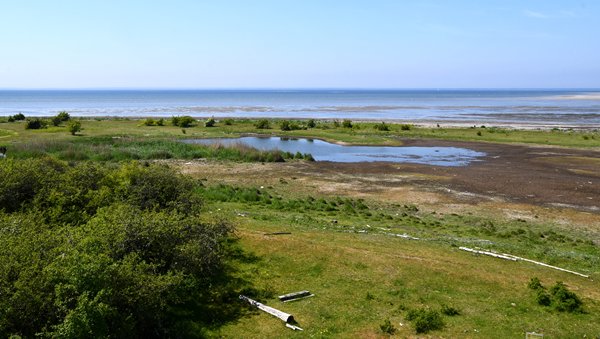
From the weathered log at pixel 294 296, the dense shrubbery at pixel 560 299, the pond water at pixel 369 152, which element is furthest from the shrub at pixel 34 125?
the dense shrubbery at pixel 560 299

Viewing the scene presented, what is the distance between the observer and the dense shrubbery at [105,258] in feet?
34.7

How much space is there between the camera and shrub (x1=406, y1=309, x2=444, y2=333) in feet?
44.4

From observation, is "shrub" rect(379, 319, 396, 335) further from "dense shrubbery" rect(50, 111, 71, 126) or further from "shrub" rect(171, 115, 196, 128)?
"dense shrubbery" rect(50, 111, 71, 126)

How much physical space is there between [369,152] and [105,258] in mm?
49516

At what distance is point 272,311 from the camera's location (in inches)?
564

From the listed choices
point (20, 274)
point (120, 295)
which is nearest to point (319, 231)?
point (120, 295)

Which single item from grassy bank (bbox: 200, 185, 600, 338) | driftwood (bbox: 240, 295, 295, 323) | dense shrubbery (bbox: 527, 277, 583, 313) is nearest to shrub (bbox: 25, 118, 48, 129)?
grassy bank (bbox: 200, 185, 600, 338)

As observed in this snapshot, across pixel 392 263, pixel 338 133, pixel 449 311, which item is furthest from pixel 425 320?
pixel 338 133

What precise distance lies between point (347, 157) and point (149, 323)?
1732 inches

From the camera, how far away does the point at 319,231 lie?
23.0 m

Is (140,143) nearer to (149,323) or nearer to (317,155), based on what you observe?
(317,155)

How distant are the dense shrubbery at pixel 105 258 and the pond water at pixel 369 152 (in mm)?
35312

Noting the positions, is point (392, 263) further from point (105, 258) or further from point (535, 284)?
point (105, 258)

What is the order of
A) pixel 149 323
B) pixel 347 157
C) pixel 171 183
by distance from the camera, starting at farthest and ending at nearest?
1. pixel 347 157
2. pixel 171 183
3. pixel 149 323
